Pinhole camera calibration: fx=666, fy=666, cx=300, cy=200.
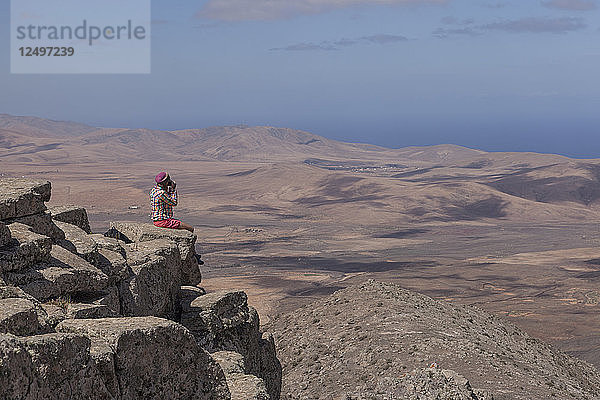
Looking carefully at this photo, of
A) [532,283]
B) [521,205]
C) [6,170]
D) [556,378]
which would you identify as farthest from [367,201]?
[556,378]

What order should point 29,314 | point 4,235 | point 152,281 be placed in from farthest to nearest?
point 152,281 → point 4,235 → point 29,314

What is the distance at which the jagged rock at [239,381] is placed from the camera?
35.4 ft

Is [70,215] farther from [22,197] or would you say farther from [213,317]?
[213,317]

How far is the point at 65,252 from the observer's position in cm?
1200

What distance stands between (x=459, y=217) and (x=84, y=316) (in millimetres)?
114538

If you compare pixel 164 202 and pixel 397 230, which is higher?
pixel 164 202

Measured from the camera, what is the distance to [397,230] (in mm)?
108250

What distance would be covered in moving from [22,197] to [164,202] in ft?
16.2

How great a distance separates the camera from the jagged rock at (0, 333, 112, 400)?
6.99 meters

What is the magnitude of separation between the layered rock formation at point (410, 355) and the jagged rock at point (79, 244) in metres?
9.67

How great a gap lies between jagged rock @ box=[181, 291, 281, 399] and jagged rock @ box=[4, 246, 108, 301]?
2593 mm

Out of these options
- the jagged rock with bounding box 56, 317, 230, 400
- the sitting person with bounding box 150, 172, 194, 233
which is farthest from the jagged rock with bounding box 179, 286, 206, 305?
the jagged rock with bounding box 56, 317, 230, 400

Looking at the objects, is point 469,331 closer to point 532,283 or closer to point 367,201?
point 532,283

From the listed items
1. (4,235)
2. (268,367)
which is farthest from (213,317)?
(4,235)
